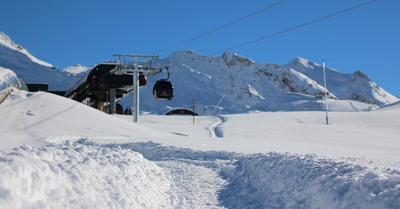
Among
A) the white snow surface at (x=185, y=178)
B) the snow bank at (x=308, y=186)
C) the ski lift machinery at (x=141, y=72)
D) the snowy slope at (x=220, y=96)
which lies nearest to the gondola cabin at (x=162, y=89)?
the ski lift machinery at (x=141, y=72)

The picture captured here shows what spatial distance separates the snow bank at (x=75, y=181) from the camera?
13.9ft

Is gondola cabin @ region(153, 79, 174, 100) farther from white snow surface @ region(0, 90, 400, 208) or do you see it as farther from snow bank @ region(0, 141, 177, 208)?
snow bank @ region(0, 141, 177, 208)

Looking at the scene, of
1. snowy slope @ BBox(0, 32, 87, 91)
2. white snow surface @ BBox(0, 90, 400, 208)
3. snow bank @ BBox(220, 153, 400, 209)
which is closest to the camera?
white snow surface @ BBox(0, 90, 400, 208)

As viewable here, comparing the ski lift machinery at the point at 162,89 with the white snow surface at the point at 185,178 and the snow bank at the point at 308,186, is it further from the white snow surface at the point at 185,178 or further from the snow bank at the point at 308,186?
the snow bank at the point at 308,186

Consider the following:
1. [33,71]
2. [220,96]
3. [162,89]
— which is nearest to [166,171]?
[162,89]

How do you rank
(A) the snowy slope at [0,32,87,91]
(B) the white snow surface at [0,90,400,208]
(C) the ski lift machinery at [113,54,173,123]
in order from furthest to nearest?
(A) the snowy slope at [0,32,87,91] < (C) the ski lift machinery at [113,54,173,123] < (B) the white snow surface at [0,90,400,208]

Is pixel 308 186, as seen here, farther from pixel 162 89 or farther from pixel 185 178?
pixel 162 89

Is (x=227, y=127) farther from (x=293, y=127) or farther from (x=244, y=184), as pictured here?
(x=244, y=184)

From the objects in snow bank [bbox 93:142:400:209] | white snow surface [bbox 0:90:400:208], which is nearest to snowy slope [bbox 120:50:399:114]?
white snow surface [bbox 0:90:400:208]

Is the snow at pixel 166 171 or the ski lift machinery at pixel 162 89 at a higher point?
the ski lift machinery at pixel 162 89

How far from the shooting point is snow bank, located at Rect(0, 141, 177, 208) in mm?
4223

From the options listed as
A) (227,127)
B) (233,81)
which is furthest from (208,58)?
(227,127)

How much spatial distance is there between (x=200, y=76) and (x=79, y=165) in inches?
5481

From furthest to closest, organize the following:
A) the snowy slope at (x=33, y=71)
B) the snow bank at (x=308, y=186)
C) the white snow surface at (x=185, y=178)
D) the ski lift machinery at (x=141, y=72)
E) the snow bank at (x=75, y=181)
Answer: the snowy slope at (x=33, y=71) → the ski lift machinery at (x=141, y=72) → the snow bank at (x=308, y=186) → the white snow surface at (x=185, y=178) → the snow bank at (x=75, y=181)
